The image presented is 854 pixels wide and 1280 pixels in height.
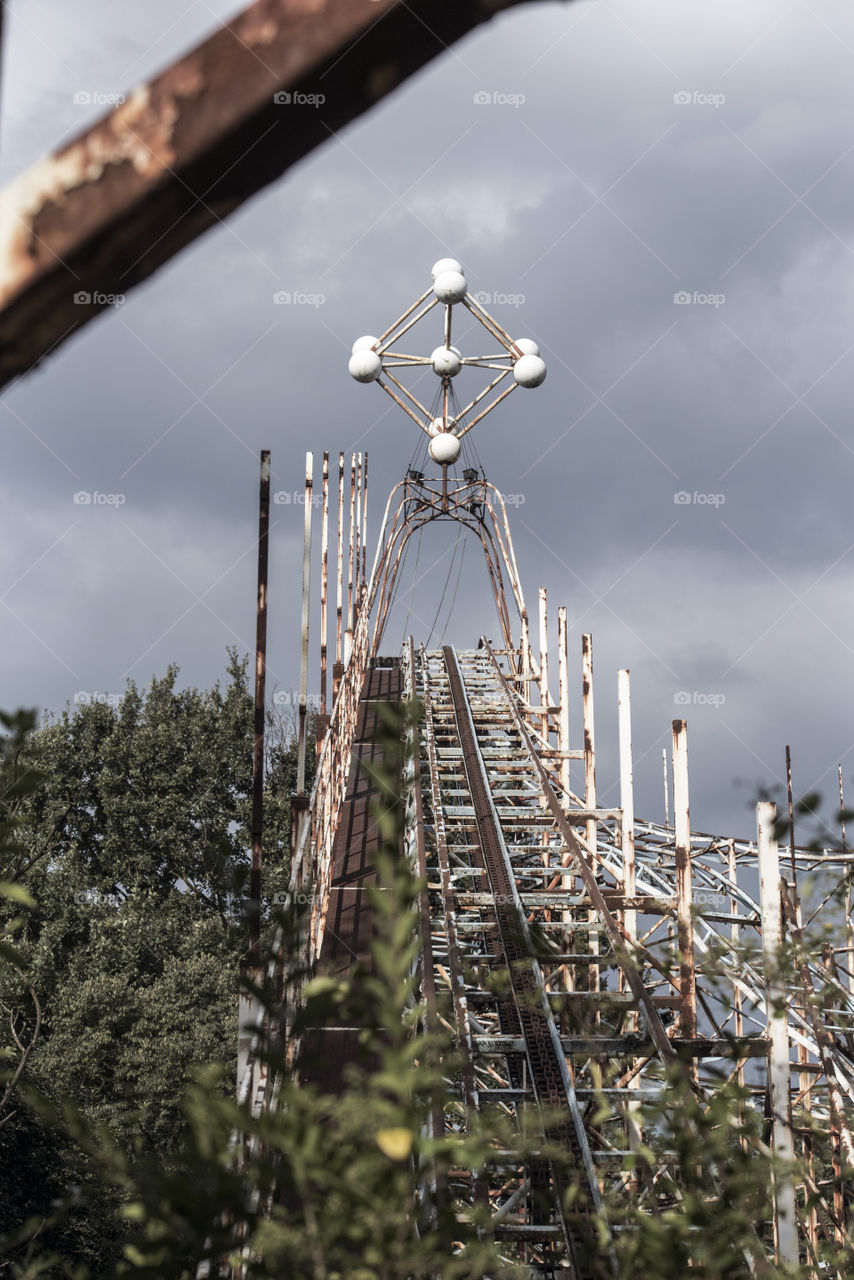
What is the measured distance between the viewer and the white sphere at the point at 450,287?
19188mm

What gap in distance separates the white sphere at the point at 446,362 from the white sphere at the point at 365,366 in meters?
1.03

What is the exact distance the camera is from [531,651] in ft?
60.3

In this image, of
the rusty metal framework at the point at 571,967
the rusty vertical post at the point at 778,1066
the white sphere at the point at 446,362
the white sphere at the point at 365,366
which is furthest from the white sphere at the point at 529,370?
the rusty vertical post at the point at 778,1066

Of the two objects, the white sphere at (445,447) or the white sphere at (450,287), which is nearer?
the white sphere at (450,287)

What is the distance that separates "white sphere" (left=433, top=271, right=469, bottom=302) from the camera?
19.2 metres

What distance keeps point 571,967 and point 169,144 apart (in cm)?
Answer: 931

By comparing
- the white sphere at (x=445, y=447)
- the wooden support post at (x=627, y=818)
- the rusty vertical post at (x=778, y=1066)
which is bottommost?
the rusty vertical post at (x=778, y=1066)

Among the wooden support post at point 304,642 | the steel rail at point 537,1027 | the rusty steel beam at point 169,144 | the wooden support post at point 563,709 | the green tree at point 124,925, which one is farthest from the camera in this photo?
the green tree at point 124,925

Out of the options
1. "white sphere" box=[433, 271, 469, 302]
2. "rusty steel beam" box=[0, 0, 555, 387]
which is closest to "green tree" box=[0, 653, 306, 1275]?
"white sphere" box=[433, 271, 469, 302]

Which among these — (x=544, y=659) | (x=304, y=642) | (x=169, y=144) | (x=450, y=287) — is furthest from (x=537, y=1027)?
(x=450, y=287)

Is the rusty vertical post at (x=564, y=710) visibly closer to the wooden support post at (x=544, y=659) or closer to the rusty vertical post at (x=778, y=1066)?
the wooden support post at (x=544, y=659)

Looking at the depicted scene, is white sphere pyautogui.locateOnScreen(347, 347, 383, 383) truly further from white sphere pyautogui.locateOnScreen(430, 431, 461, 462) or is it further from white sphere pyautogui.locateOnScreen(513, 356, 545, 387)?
white sphere pyautogui.locateOnScreen(513, 356, 545, 387)

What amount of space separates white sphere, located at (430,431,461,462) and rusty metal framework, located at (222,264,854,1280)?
394cm

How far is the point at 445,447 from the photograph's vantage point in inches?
795
